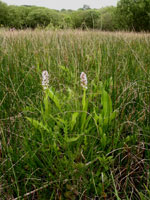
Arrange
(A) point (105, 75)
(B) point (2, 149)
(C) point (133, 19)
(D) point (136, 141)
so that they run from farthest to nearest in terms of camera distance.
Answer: (C) point (133, 19) < (A) point (105, 75) < (D) point (136, 141) < (B) point (2, 149)

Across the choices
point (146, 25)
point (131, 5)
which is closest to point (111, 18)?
point (131, 5)

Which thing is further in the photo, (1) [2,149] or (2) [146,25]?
(2) [146,25]

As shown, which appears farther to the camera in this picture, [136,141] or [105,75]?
[105,75]

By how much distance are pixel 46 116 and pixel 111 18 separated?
58.5 feet

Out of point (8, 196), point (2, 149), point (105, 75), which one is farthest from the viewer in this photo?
point (105, 75)

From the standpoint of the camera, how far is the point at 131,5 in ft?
52.6

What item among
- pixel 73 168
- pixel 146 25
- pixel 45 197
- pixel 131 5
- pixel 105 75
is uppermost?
pixel 131 5

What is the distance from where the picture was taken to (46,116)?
107 centimetres

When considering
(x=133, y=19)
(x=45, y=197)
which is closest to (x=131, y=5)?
(x=133, y=19)

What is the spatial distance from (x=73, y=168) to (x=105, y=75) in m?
0.91

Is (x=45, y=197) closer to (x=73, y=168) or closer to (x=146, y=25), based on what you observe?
(x=73, y=168)

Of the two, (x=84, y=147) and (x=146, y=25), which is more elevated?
(x=146, y=25)

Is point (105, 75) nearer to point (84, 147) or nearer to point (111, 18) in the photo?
point (84, 147)

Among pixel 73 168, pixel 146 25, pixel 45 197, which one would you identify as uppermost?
pixel 146 25
